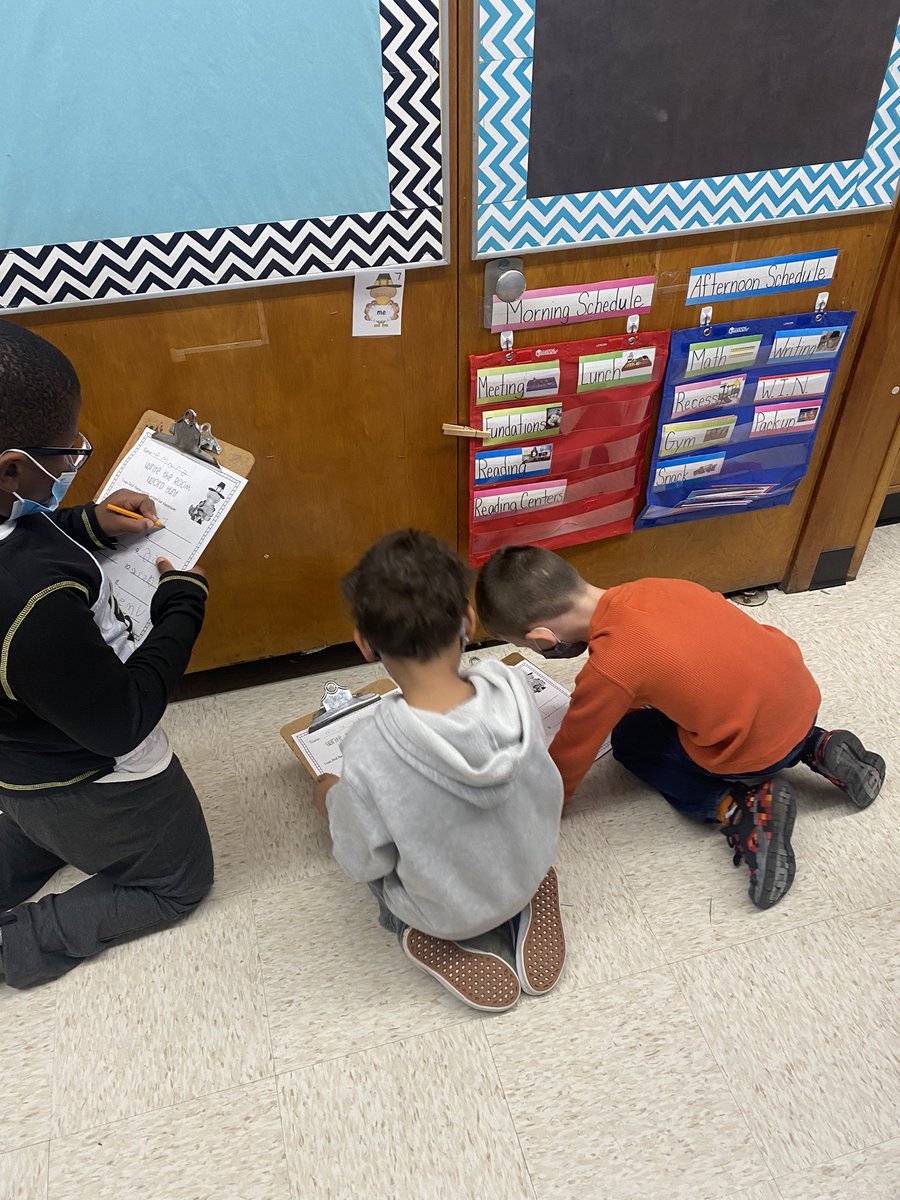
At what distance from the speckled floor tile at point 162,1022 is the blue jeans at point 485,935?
0.24 m

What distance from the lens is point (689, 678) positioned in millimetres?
1361

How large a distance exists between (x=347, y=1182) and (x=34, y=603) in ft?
2.97

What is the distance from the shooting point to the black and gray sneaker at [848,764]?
1.57m

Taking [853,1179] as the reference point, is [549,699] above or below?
above

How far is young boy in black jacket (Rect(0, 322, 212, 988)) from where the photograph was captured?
1.01 meters

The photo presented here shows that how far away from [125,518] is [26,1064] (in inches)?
34.3

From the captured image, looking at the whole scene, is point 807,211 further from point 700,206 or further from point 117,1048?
point 117,1048

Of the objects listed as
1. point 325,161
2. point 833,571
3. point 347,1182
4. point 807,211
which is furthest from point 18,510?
point 833,571

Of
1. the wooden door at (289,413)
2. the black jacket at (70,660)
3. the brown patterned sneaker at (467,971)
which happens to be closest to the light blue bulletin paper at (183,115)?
the wooden door at (289,413)

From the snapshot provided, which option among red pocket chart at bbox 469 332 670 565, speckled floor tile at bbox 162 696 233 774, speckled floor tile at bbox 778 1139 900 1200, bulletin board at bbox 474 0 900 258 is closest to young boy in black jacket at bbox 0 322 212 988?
speckled floor tile at bbox 162 696 233 774

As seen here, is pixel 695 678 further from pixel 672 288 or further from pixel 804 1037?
pixel 672 288

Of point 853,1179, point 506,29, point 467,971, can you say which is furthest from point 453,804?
point 506,29

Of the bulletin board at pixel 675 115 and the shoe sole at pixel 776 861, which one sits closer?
the bulletin board at pixel 675 115

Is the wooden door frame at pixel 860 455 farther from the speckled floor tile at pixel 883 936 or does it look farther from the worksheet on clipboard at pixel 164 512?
the worksheet on clipboard at pixel 164 512
